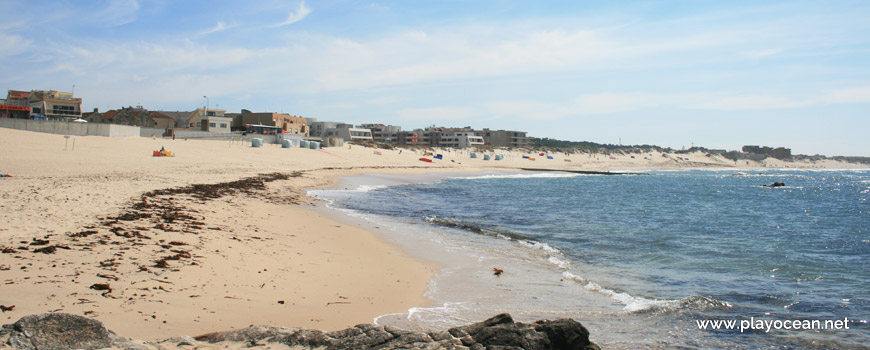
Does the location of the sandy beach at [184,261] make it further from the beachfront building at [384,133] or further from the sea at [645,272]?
the beachfront building at [384,133]

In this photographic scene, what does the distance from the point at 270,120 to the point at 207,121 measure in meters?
15.3

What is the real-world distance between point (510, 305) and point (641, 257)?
6.41 metres

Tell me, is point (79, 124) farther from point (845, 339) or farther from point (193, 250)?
point (845, 339)

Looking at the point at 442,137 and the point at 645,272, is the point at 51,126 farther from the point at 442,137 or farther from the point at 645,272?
the point at 442,137

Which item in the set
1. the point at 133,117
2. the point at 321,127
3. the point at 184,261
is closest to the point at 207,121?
the point at 133,117

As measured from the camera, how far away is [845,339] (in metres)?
7.12

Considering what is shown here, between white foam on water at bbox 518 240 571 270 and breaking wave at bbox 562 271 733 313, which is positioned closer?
breaking wave at bbox 562 271 733 313

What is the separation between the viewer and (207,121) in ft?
251

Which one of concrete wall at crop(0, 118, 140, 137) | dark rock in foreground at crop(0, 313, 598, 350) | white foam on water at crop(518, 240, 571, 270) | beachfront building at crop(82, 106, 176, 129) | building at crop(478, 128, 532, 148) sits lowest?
white foam on water at crop(518, 240, 571, 270)

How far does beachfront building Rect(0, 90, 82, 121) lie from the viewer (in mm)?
64625

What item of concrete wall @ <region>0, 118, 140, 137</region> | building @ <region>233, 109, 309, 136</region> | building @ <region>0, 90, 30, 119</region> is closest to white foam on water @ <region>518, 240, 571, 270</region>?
concrete wall @ <region>0, 118, 140, 137</region>

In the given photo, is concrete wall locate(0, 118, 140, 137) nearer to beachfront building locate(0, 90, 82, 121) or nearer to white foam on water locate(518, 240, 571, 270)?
beachfront building locate(0, 90, 82, 121)

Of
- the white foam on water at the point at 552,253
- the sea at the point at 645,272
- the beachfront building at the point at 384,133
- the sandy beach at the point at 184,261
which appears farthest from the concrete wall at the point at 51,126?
the beachfront building at the point at 384,133

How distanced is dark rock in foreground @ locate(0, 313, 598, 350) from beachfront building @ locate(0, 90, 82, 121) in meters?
73.1
